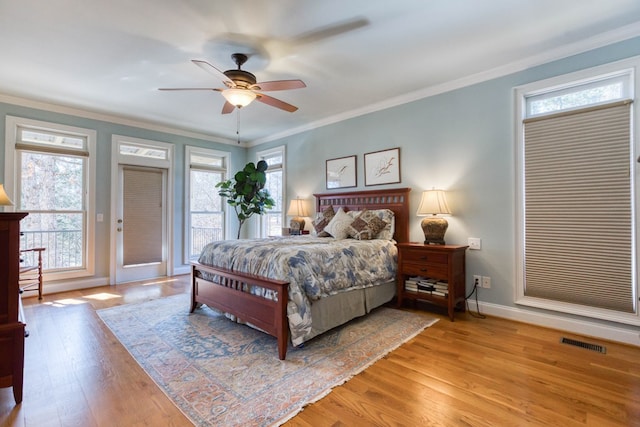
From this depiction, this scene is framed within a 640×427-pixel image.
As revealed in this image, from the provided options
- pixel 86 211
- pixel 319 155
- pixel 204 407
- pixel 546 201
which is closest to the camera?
pixel 204 407

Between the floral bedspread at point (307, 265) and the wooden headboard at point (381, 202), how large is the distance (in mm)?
454

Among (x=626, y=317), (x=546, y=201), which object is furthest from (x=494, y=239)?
(x=626, y=317)

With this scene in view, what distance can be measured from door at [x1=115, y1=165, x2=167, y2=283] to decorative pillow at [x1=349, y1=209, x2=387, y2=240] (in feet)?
11.6

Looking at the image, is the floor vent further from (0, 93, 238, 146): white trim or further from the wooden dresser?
(0, 93, 238, 146): white trim

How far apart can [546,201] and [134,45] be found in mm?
4168

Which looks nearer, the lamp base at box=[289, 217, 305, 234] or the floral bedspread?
the floral bedspread

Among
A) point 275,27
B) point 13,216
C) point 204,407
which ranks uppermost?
point 275,27

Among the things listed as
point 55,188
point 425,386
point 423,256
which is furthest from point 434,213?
point 55,188

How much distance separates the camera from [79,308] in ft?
11.4

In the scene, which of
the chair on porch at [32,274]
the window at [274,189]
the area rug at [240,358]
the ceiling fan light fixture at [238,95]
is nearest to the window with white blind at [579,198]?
the area rug at [240,358]

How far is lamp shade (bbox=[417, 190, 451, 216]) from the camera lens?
10.9 feet

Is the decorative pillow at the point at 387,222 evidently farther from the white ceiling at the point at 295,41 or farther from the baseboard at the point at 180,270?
the baseboard at the point at 180,270

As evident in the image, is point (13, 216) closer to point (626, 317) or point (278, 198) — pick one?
point (278, 198)

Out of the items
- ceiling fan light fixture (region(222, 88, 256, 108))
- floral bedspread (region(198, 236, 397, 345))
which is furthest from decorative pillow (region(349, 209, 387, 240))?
ceiling fan light fixture (region(222, 88, 256, 108))
